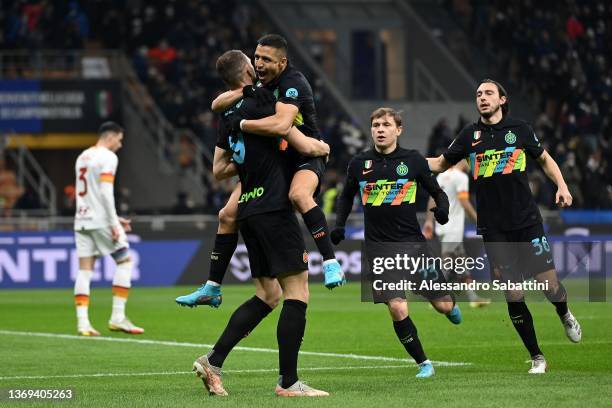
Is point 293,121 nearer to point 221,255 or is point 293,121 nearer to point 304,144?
point 304,144

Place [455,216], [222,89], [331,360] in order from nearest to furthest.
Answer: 1. [331,360]
2. [455,216]
3. [222,89]

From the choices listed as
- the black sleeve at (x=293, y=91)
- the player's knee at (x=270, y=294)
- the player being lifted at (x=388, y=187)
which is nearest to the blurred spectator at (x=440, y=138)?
the player being lifted at (x=388, y=187)

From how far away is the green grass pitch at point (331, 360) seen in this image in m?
9.21

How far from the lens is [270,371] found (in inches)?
446

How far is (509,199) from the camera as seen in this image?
1111 cm

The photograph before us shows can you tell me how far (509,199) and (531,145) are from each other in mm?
478

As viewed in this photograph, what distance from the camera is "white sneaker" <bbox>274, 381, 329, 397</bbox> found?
917cm

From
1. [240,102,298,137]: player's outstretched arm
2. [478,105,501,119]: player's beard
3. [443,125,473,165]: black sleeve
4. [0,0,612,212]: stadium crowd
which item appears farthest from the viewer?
[0,0,612,212]: stadium crowd

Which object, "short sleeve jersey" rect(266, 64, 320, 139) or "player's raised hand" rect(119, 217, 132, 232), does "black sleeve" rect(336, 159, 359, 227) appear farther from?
"player's raised hand" rect(119, 217, 132, 232)

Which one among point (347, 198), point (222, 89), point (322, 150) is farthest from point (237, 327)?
point (222, 89)

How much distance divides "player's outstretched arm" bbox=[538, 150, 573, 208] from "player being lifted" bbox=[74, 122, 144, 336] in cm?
614

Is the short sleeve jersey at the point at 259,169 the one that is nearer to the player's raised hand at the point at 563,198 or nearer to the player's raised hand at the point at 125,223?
the player's raised hand at the point at 563,198

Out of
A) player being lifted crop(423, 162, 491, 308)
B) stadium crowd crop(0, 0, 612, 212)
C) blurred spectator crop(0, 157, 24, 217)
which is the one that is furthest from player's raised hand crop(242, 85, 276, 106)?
blurred spectator crop(0, 157, 24, 217)

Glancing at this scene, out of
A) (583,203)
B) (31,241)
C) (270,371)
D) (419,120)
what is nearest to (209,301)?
(270,371)
